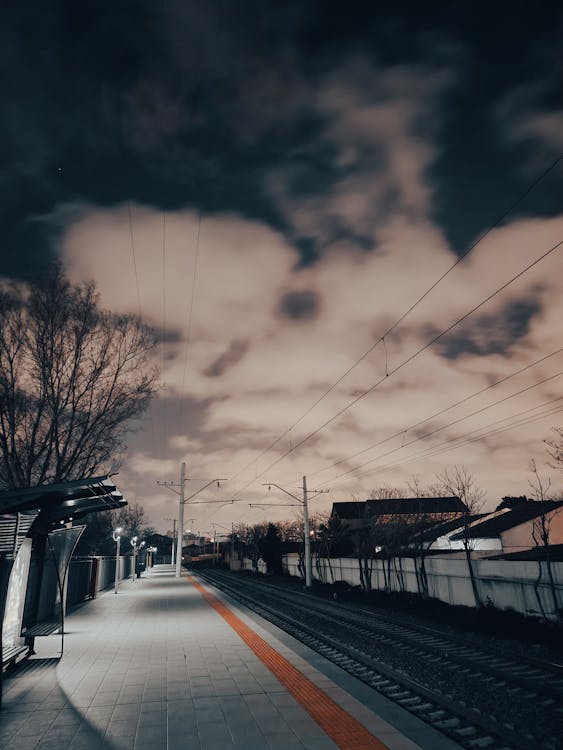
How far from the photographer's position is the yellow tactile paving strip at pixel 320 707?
16.0 ft

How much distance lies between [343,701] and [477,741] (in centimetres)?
161

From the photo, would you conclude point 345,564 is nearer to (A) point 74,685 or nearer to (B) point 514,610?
(B) point 514,610

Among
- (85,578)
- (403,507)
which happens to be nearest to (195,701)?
(85,578)

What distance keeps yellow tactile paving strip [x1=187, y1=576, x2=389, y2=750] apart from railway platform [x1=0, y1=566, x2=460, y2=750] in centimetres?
1

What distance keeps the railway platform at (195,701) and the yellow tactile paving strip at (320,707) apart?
13 millimetres

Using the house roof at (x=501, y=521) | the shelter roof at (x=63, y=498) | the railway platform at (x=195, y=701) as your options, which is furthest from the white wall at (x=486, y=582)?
the house roof at (x=501, y=521)

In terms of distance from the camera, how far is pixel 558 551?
27.1 metres

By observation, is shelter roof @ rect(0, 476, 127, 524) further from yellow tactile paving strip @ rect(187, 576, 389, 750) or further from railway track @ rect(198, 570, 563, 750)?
railway track @ rect(198, 570, 563, 750)

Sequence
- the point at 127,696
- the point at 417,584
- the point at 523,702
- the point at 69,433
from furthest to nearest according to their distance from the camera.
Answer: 1. the point at 417,584
2. the point at 69,433
3. the point at 523,702
4. the point at 127,696

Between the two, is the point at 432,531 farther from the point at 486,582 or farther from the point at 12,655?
the point at 12,655

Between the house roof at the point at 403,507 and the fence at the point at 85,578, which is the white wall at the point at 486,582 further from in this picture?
the fence at the point at 85,578

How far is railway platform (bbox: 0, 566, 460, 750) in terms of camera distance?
16.5 ft

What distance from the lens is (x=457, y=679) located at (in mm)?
8539

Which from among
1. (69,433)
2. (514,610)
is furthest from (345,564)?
(69,433)
